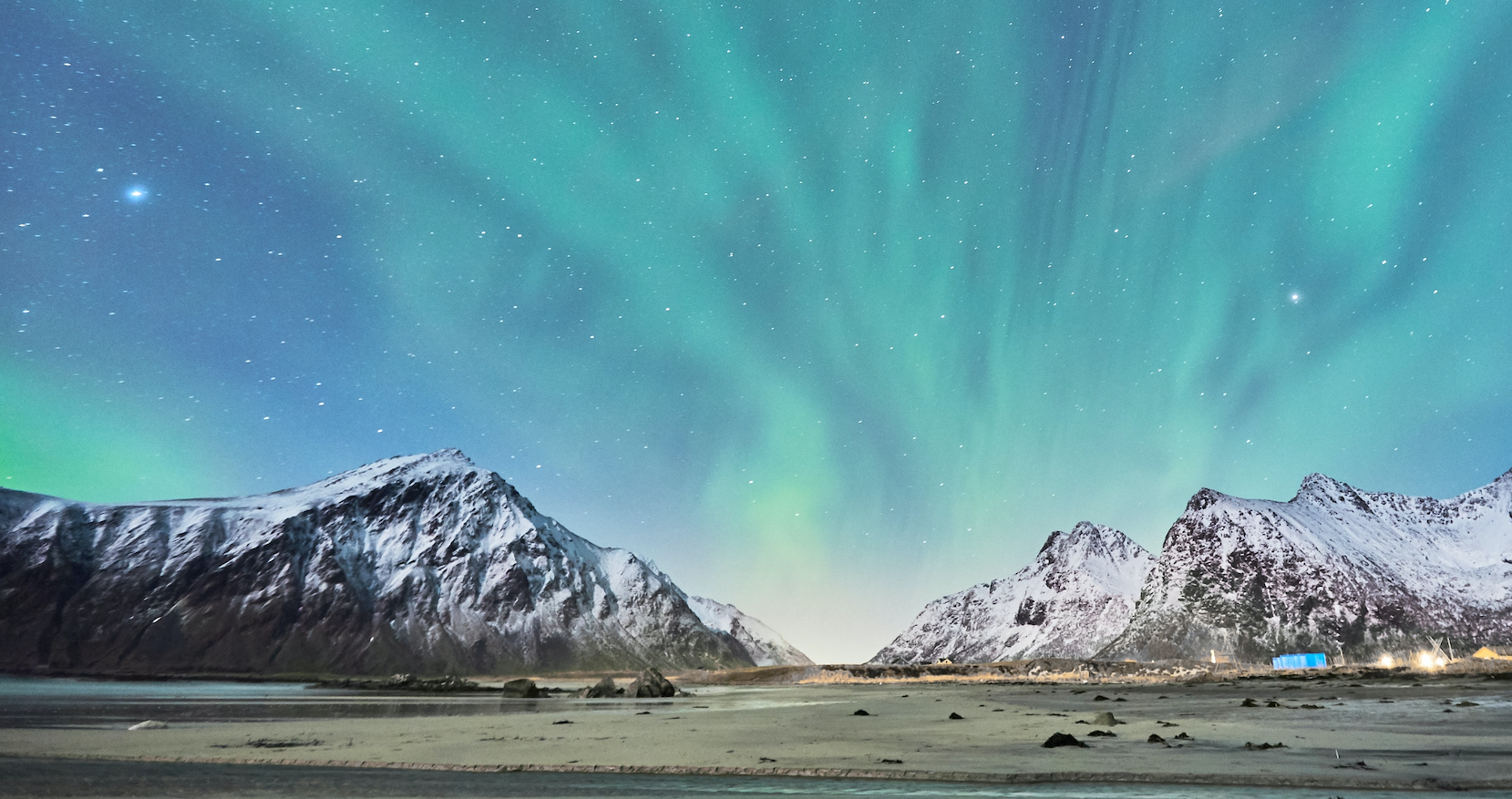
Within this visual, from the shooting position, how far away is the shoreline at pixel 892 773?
11.8m

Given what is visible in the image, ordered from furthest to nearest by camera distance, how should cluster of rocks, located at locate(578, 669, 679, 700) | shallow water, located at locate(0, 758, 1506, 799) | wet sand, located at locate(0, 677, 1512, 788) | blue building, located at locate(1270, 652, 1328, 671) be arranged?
blue building, located at locate(1270, 652, 1328, 671) → cluster of rocks, located at locate(578, 669, 679, 700) → wet sand, located at locate(0, 677, 1512, 788) → shallow water, located at locate(0, 758, 1506, 799)

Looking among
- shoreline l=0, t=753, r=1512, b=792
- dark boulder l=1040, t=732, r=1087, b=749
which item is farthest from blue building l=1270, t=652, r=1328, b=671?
shoreline l=0, t=753, r=1512, b=792

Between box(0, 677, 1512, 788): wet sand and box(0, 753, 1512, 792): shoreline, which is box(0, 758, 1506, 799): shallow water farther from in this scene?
box(0, 677, 1512, 788): wet sand

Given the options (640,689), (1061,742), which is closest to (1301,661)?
(640,689)

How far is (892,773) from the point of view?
47.8ft

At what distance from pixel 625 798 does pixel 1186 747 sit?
11909mm

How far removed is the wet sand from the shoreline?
0.18ft

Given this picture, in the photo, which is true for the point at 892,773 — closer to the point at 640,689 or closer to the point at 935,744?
the point at 935,744

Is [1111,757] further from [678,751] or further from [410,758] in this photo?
[410,758]

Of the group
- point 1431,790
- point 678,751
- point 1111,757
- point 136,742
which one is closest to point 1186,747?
point 1111,757

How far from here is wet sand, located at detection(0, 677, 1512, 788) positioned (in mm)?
13867

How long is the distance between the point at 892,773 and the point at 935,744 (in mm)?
5851

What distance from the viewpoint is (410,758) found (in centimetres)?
1916

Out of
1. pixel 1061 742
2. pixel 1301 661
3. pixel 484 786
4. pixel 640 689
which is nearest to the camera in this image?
pixel 484 786
